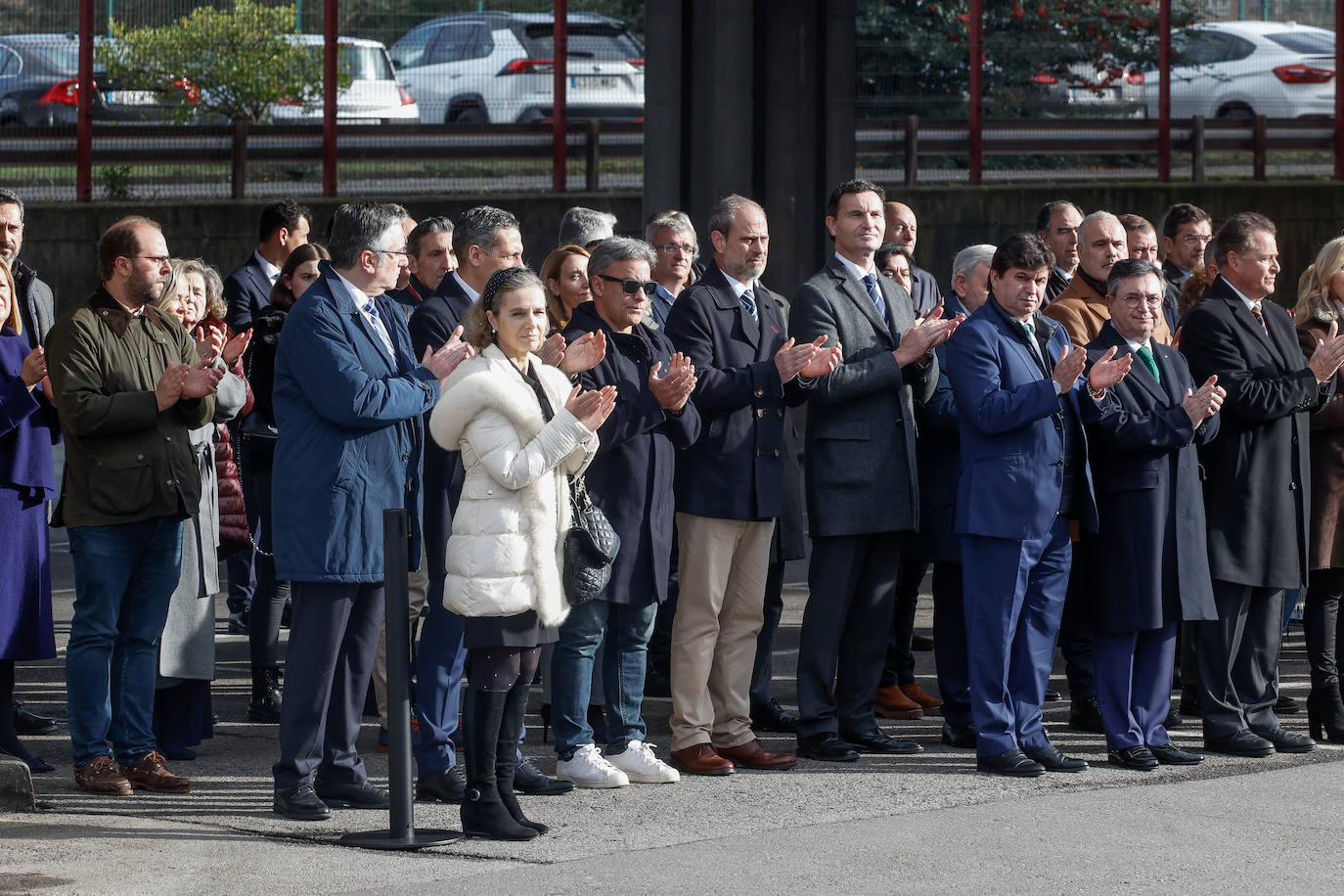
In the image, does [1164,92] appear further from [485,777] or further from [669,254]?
[485,777]

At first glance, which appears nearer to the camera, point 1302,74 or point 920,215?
point 920,215

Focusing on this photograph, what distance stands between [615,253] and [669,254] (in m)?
0.92

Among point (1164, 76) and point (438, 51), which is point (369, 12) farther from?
point (1164, 76)

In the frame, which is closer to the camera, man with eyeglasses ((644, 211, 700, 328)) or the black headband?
the black headband

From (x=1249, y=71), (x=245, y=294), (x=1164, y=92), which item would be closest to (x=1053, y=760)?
(x=245, y=294)

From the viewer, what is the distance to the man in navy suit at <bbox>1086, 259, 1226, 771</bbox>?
798 cm

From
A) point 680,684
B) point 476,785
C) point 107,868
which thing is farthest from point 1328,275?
point 107,868

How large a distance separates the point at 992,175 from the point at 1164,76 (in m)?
2.33

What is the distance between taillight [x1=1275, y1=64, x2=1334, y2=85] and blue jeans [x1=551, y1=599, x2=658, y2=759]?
14207 mm

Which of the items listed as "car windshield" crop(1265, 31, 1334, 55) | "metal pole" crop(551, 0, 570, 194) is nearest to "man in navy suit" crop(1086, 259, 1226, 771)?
"metal pole" crop(551, 0, 570, 194)

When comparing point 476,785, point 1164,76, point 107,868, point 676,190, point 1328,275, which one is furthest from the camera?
point 1164,76

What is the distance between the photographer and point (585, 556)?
6.91 metres

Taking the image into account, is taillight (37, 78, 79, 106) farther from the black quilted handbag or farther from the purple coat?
the black quilted handbag

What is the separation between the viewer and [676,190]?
488 inches
